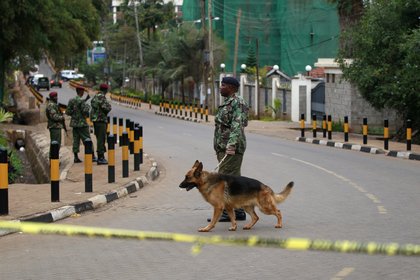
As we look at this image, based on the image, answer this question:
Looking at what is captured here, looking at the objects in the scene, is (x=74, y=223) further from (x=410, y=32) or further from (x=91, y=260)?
(x=410, y=32)

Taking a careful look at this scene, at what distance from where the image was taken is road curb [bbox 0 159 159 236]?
10.6 meters

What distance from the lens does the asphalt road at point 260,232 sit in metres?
7.48

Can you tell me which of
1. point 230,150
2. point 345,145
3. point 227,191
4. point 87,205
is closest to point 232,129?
point 230,150

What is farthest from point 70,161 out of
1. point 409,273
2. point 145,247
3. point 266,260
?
point 409,273

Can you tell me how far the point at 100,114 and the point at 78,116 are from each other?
0.79 metres

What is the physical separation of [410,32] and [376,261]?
1855 centimetres

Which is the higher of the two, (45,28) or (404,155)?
(45,28)

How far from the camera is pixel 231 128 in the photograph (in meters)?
10.3

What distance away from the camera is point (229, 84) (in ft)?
33.6

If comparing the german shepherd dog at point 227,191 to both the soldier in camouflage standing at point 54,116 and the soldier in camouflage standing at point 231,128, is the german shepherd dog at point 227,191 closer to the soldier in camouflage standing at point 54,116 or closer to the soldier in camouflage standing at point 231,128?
the soldier in camouflage standing at point 231,128

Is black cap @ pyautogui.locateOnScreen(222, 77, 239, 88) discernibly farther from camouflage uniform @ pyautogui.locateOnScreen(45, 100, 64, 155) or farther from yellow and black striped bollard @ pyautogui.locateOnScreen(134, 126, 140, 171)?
camouflage uniform @ pyautogui.locateOnScreen(45, 100, 64, 155)

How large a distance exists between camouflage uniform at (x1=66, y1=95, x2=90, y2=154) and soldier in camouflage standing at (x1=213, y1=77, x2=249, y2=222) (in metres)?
7.86

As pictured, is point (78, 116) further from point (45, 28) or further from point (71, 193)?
point (45, 28)

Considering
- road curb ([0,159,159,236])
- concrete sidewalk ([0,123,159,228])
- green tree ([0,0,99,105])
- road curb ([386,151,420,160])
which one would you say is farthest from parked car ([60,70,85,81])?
road curb ([0,159,159,236])
